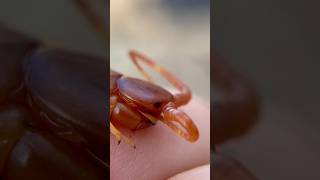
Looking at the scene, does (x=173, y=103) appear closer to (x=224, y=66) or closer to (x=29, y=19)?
(x=224, y=66)

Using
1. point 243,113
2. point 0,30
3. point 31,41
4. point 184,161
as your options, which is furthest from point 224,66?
point 0,30

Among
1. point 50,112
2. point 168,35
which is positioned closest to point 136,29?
point 168,35

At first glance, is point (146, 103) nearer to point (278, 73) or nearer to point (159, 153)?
point (159, 153)

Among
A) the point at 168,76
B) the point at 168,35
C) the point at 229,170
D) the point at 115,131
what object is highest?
the point at 168,35

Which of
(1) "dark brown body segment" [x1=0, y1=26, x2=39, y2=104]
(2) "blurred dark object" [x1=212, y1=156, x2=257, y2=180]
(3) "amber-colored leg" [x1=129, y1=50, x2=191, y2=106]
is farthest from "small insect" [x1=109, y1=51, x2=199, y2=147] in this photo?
(1) "dark brown body segment" [x1=0, y1=26, x2=39, y2=104]

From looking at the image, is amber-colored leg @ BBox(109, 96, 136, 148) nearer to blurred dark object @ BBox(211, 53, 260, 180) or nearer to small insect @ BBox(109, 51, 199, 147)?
small insect @ BBox(109, 51, 199, 147)

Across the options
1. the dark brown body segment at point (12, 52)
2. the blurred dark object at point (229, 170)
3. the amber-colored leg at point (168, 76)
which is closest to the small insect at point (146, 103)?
the amber-colored leg at point (168, 76)
